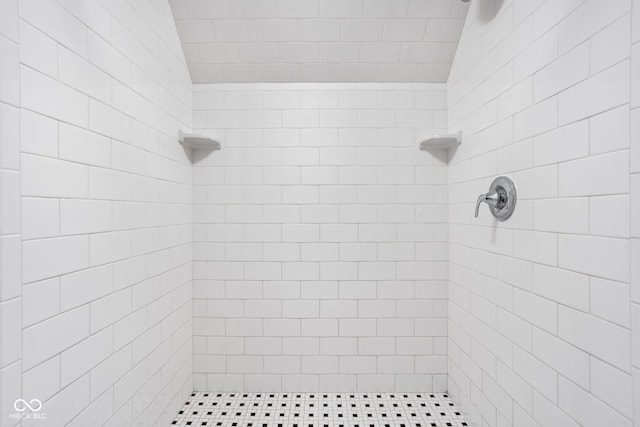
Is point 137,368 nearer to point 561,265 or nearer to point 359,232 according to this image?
point 359,232

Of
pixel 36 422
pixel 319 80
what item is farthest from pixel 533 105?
pixel 36 422

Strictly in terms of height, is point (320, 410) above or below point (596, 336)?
below

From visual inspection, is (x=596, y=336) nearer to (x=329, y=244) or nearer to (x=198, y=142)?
(x=329, y=244)

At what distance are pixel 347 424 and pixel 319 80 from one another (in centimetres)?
177

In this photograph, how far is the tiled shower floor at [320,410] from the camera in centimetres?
160

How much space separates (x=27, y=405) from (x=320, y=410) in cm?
128

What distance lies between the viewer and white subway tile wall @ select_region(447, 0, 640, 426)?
0.80m

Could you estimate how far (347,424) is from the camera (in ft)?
5.21

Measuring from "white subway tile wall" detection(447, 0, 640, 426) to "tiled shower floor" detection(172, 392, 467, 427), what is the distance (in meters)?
0.18

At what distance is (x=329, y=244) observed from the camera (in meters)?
1.86

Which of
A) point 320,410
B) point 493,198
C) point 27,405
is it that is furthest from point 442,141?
point 27,405

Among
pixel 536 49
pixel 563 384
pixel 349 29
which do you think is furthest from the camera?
pixel 349 29

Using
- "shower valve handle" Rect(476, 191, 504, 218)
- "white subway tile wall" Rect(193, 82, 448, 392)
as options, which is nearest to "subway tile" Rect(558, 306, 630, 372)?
"shower valve handle" Rect(476, 191, 504, 218)

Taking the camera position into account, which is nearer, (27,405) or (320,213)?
(27,405)
